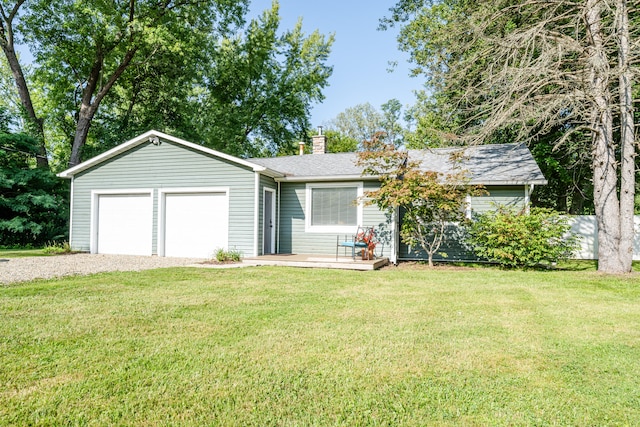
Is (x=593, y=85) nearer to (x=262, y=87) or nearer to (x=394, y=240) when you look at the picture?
(x=394, y=240)

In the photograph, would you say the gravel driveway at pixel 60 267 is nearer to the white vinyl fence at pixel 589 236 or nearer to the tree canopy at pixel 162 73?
the tree canopy at pixel 162 73

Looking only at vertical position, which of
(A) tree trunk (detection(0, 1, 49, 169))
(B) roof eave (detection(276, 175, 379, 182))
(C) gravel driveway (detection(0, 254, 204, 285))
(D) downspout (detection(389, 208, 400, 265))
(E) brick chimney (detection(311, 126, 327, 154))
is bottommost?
(C) gravel driveway (detection(0, 254, 204, 285))

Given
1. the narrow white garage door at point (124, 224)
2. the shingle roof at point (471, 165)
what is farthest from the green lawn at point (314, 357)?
the narrow white garage door at point (124, 224)

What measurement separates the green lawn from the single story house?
5025mm

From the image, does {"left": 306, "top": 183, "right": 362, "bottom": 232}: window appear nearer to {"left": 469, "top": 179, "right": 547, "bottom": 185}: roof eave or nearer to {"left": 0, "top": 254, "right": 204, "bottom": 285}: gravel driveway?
{"left": 469, "top": 179, "right": 547, "bottom": 185}: roof eave

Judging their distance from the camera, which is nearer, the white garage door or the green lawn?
the green lawn

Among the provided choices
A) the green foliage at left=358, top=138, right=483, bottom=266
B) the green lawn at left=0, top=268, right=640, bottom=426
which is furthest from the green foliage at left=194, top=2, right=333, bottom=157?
the green lawn at left=0, top=268, right=640, bottom=426

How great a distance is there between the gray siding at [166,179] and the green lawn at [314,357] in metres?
4.95

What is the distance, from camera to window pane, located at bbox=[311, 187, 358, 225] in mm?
11352

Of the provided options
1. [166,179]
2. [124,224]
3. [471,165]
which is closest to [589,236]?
[471,165]

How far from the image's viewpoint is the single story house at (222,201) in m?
10.9

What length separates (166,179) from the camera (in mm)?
11719

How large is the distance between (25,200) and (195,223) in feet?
27.5

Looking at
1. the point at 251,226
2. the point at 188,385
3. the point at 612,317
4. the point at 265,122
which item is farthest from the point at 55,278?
the point at 265,122
